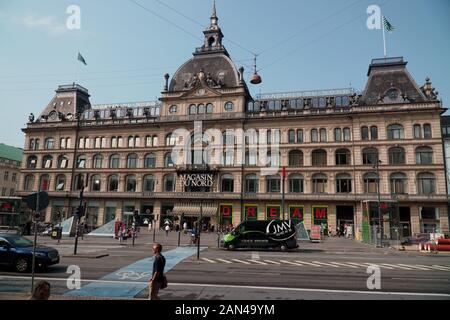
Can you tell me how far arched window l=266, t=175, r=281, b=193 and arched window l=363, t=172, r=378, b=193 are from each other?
12.7 m

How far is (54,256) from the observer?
15.6 metres

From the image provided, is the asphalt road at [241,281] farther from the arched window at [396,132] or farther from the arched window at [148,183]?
the arched window at [148,183]

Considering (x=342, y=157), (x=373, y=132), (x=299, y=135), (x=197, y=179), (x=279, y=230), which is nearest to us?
(x=279, y=230)

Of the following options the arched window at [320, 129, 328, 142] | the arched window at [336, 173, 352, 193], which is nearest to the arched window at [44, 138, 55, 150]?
the arched window at [320, 129, 328, 142]

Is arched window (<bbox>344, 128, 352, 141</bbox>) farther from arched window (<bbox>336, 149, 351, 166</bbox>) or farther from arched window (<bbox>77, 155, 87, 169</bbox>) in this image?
arched window (<bbox>77, 155, 87, 169</bbox>)

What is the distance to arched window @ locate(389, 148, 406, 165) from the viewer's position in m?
46.2

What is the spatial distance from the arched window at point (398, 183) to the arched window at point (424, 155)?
3026 millimetres

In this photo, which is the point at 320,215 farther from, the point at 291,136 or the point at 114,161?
the point at 114,161

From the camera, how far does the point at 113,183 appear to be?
57812 mm

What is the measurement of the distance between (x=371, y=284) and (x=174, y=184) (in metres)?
43.7

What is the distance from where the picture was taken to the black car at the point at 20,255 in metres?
14.5

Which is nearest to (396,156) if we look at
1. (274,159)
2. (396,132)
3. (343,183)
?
(396,132)

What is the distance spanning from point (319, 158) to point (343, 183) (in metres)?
5.24
